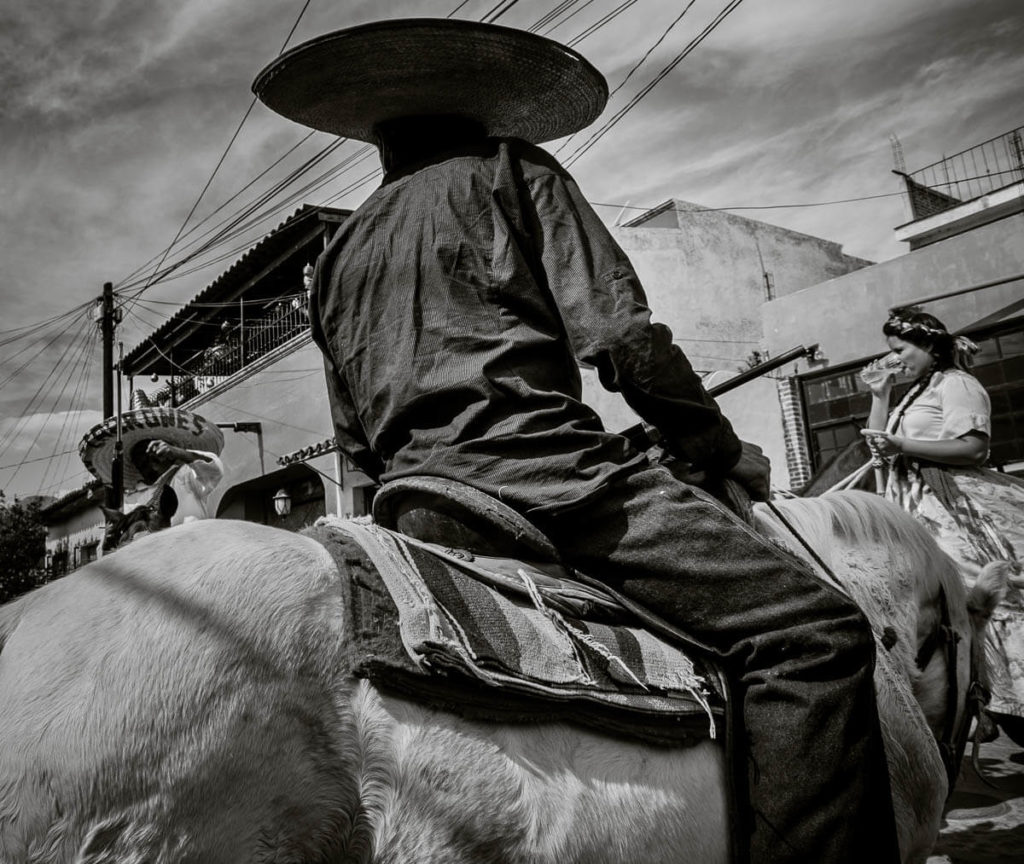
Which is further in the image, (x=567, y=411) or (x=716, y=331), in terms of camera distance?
(x=716, y=331)

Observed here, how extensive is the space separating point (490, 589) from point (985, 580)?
185cm

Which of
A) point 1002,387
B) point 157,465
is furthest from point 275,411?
point 1002,387

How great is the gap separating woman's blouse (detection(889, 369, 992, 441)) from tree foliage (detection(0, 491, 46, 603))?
1932cm

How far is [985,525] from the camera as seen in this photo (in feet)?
12.1

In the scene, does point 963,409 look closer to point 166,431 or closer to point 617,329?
point 617,329

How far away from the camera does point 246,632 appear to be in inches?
46.5

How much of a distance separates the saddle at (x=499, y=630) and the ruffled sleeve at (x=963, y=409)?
2874 mm

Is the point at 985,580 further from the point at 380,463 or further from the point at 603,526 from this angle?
the point at 380,463

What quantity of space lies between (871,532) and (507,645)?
139cm

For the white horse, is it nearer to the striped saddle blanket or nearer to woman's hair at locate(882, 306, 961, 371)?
the striped saddle blanket

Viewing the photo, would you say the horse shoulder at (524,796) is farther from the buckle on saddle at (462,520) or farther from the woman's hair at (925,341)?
the woman's hair at (925,341)

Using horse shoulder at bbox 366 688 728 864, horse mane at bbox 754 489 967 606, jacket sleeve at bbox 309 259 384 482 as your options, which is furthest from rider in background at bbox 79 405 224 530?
horse shoulder at bbox 366 688 728 864

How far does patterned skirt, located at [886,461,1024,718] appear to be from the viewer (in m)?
3.45

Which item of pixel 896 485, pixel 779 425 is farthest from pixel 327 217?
pixel 896 485
